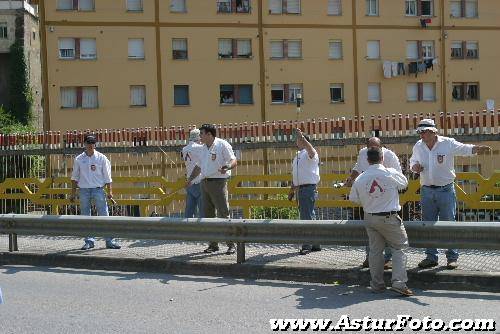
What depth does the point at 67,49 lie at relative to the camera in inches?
1423

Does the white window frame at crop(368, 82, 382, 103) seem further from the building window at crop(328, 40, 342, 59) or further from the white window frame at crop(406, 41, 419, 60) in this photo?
the white window frame at crop(406, 41, 419, 60)

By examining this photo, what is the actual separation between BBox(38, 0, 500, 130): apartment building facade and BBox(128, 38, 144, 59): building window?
0.06 meters

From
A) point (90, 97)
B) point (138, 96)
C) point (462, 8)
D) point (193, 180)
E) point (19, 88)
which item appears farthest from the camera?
point (19, 88)

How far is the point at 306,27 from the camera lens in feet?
128

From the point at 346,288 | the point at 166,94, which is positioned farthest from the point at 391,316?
the point at 166,94

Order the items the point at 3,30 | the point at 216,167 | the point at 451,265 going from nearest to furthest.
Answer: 1. the point at 451,265
2. the point at 216,167
3. the point at 3,30

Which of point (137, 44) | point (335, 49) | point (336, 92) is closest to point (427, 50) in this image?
point (335, 49)

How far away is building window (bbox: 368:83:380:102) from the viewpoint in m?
39.7

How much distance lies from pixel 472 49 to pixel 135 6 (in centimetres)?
1931

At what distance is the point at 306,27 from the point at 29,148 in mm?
24896

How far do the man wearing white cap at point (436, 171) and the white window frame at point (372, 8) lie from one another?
108ft

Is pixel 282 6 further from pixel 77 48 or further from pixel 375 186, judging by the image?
pixel 375 186

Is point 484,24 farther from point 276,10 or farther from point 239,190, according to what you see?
point 239,190

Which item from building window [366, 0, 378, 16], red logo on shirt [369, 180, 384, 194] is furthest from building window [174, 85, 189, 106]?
red logo on shirt [369, 180, 384, 194]
